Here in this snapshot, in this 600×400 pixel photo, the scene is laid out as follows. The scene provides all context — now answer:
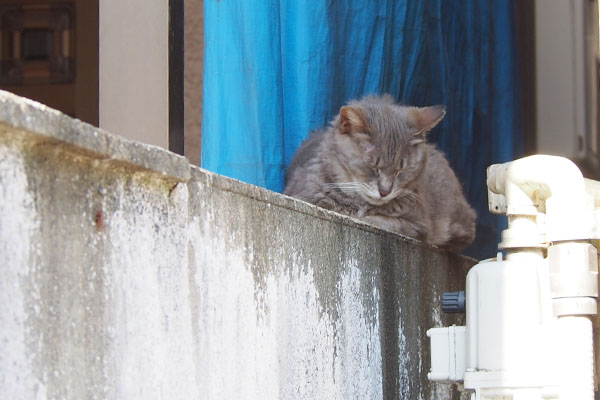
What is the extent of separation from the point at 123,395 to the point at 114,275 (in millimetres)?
175

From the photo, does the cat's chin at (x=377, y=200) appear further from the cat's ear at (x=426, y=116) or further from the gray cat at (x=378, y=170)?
the cat's ear at (x=426, y=116)

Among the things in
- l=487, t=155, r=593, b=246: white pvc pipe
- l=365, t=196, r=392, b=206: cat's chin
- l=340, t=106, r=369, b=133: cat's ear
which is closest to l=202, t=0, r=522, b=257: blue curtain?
l=340, t=106, r=369, b=133: cat's ear

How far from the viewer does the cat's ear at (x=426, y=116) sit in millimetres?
3672

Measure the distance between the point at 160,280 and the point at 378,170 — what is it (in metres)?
2.43

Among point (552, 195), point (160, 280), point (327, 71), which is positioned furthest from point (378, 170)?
point (160, 280)

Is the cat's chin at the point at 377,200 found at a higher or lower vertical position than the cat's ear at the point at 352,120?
lower

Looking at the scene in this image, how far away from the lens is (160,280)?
1.47m

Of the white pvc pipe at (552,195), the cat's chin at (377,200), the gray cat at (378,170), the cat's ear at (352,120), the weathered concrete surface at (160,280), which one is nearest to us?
the weathered concrete surface at (160,280)

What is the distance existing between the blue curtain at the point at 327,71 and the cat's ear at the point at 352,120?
0.07 m

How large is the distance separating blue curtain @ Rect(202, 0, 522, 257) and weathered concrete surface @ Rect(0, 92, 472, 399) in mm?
811

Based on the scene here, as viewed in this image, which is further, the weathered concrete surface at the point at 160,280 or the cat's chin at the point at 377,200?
the cat's chin at the point at 377,200

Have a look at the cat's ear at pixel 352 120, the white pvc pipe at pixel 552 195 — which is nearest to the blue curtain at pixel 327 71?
the cat's ear at pixel 352 120

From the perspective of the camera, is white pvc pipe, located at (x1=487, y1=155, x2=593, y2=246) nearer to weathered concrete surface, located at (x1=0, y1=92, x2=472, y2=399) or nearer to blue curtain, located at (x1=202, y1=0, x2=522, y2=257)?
weathered concrete surface, located at (x1=0, y1=92, x2=472, y2=399)

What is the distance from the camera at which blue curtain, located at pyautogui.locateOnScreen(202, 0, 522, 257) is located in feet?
10.4
